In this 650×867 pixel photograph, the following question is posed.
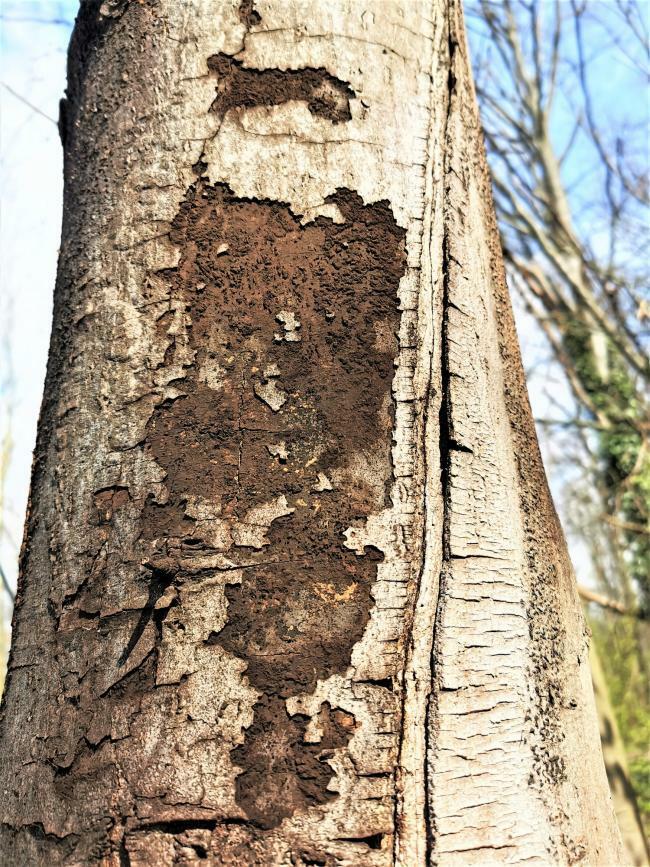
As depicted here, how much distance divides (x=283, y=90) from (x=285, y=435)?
47 cm

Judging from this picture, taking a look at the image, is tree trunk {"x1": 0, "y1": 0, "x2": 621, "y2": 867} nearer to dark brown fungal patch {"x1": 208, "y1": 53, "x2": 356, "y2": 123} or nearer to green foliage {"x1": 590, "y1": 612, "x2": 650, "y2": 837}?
dark brown fungal patch {"x1": 208, "y1": 53, "x2": 356, "y2": 123}

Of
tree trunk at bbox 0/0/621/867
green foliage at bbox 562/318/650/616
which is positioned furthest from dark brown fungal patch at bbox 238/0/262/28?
green foliage at bbox 562/318/650/616

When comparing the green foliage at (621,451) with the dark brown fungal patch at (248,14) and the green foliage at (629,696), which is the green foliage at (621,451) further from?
the dark brown fungal patch at (248,14)

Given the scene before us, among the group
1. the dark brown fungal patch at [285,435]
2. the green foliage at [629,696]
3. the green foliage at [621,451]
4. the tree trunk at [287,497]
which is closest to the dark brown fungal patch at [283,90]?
the tree trunk at [287,497]

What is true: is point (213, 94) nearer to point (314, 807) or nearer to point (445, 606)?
point (445, 606)

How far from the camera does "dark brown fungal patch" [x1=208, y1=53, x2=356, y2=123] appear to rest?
958 mm

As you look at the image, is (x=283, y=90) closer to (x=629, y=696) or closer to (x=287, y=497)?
(x=287, y=497)

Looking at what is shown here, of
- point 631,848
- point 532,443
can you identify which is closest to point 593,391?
point 631,848

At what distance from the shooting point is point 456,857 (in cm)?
72

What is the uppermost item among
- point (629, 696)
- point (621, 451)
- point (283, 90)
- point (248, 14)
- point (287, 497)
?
point (621, 451)

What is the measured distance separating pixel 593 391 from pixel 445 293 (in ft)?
28.3

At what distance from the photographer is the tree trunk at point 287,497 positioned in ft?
2.44

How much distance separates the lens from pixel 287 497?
82 cm

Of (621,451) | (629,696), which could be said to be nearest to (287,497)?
(629,696)
